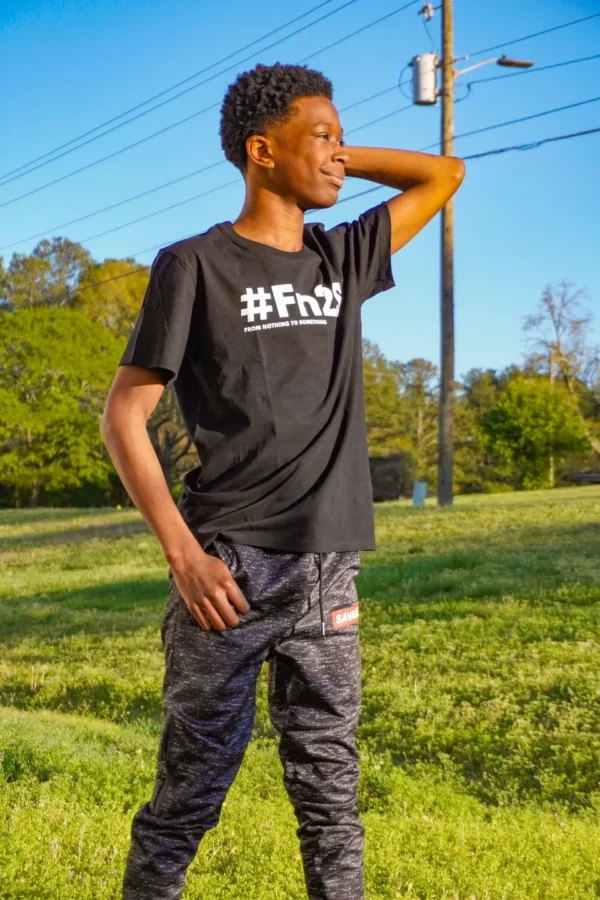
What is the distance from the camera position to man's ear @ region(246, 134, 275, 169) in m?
2.59

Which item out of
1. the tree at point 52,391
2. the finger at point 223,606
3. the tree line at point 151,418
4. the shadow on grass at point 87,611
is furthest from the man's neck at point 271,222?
the tree at point 52,391

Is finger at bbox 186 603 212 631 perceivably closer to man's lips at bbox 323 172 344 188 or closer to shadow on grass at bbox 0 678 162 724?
man's lips at bbox 323 172 344 188

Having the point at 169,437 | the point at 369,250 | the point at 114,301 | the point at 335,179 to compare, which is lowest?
the point at 369,250

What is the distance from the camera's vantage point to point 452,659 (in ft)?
22.3

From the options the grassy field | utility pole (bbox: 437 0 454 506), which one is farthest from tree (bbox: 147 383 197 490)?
the grassy field

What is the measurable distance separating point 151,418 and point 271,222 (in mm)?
43847

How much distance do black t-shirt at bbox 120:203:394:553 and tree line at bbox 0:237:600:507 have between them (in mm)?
29890

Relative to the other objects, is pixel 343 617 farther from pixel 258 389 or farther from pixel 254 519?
pixel 258 389

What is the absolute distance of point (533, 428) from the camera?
182 feet

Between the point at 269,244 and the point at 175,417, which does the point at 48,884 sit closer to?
the point at 269,244

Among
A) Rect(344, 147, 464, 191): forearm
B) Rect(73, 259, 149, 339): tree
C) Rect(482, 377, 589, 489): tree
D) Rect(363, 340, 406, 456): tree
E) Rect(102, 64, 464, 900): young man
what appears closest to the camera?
Rect(102, 64, 464, 900): young man

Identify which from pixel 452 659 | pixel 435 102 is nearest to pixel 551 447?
pixel 435 102

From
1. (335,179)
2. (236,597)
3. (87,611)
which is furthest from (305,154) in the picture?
(87,611)

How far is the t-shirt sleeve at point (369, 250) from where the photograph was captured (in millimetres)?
2699
